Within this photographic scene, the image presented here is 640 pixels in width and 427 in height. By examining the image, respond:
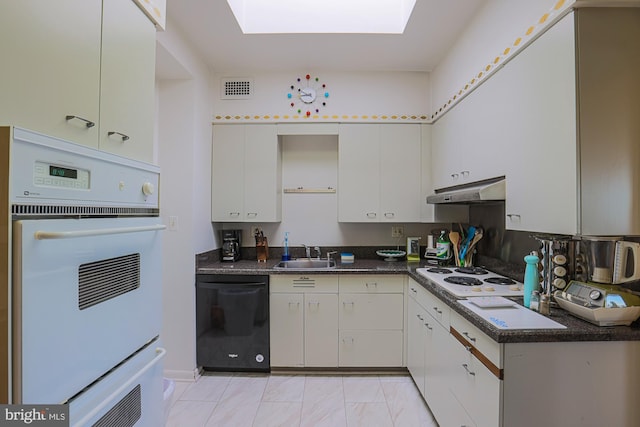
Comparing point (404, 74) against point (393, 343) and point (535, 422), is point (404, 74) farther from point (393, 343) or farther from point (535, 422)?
point (535, 422)

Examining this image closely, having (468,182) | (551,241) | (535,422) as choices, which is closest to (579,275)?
(551,241)

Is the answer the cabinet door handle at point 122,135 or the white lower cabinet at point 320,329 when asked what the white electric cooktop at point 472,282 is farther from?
the cabinet door handle at point 122,135

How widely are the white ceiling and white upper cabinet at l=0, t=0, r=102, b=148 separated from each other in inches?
51.1

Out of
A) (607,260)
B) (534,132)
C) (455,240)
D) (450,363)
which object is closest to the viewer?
(607,260)

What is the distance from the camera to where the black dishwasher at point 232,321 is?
97.0 inches

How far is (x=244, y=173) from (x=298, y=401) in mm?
1909

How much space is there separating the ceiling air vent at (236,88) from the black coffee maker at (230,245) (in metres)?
1.27

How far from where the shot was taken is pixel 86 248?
32.7 inches

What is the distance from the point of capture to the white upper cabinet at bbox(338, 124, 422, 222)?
9.24ft

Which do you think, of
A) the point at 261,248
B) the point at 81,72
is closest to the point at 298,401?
the point at 261,248

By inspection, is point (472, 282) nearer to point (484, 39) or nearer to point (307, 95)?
point (484, 39)

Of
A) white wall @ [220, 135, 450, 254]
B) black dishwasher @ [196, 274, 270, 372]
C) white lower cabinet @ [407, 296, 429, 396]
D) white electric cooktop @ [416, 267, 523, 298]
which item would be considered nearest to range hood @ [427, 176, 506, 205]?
white electric cooktop @ [416, 267, 523, 298]

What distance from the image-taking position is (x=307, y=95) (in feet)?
9.26

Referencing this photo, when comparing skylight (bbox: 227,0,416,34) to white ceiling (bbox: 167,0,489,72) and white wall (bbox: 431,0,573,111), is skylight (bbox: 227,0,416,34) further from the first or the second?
white wall (bbox: 431,0,573,111)
